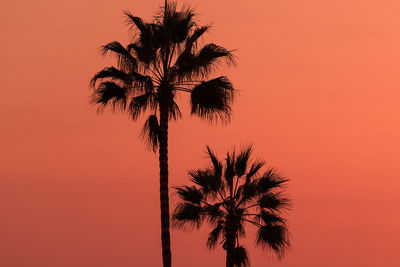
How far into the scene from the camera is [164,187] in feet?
116

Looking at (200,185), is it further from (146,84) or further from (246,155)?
(146,84)

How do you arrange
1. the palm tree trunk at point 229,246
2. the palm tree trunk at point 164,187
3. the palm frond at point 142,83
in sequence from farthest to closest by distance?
the palm tree trunk at point 229,246, the palm frond at point 142,83, the palm tree trunk at point 164,187

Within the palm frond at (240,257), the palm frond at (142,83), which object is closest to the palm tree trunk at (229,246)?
the palm frond at (240,257)

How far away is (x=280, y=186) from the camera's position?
41.5 m

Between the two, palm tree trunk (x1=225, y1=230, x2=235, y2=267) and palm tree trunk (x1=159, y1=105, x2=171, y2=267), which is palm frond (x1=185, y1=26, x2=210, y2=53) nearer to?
palm tree trunk (x1=159, y1=105, x2=171, y2=267)

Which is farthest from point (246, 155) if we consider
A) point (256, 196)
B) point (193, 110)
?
point (193, 110)

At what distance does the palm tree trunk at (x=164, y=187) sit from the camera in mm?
34656

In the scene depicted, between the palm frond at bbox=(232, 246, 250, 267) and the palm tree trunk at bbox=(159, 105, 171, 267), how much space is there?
249 inches

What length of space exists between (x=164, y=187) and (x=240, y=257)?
683cm

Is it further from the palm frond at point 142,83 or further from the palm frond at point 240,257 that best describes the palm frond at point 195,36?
the palm frond at point 240,257

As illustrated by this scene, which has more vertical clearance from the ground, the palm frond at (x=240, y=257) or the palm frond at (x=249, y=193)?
the palm frond at (x=249, y=193)

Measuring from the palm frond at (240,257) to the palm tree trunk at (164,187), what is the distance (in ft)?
20.8

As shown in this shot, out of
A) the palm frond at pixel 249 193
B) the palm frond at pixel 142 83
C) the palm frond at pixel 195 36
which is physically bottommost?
the palm frond at pixel 249 193

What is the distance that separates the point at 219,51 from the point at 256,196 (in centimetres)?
859
